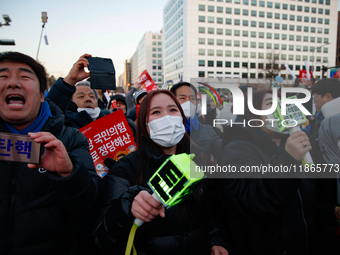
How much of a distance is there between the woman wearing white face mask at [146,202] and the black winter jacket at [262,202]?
19 centimetres

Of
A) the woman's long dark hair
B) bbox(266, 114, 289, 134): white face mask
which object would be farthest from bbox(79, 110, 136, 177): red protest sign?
bbox(266, 114, 289, 134): white face mask

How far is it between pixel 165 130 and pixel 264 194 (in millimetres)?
828

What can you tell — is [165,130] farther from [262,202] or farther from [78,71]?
[78,71]

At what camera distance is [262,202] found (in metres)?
1.38

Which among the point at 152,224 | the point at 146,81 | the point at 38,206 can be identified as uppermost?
the point at 146,81

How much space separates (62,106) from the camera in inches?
80.0

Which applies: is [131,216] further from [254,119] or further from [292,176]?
[254,119]

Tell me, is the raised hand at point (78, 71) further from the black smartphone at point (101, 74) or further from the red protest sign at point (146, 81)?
the red protest sign at point (146, 81)

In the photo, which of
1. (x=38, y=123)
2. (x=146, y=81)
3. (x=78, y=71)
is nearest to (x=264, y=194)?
(x=38, y=123)

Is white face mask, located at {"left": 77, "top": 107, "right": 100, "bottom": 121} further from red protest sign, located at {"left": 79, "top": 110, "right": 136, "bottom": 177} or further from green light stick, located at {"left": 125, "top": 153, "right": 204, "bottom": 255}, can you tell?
green light stick, located at {"left": 125, "top": 153, "right": 204, "bottom": 255}

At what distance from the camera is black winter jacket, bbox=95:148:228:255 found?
1211 mm

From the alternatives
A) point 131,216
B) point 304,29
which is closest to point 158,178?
point 131,216

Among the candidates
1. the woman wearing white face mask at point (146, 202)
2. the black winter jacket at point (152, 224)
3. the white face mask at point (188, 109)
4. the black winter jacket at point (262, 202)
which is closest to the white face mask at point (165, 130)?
the woman wearing white face mask at point (146, 202)

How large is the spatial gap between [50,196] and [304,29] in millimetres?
84885
